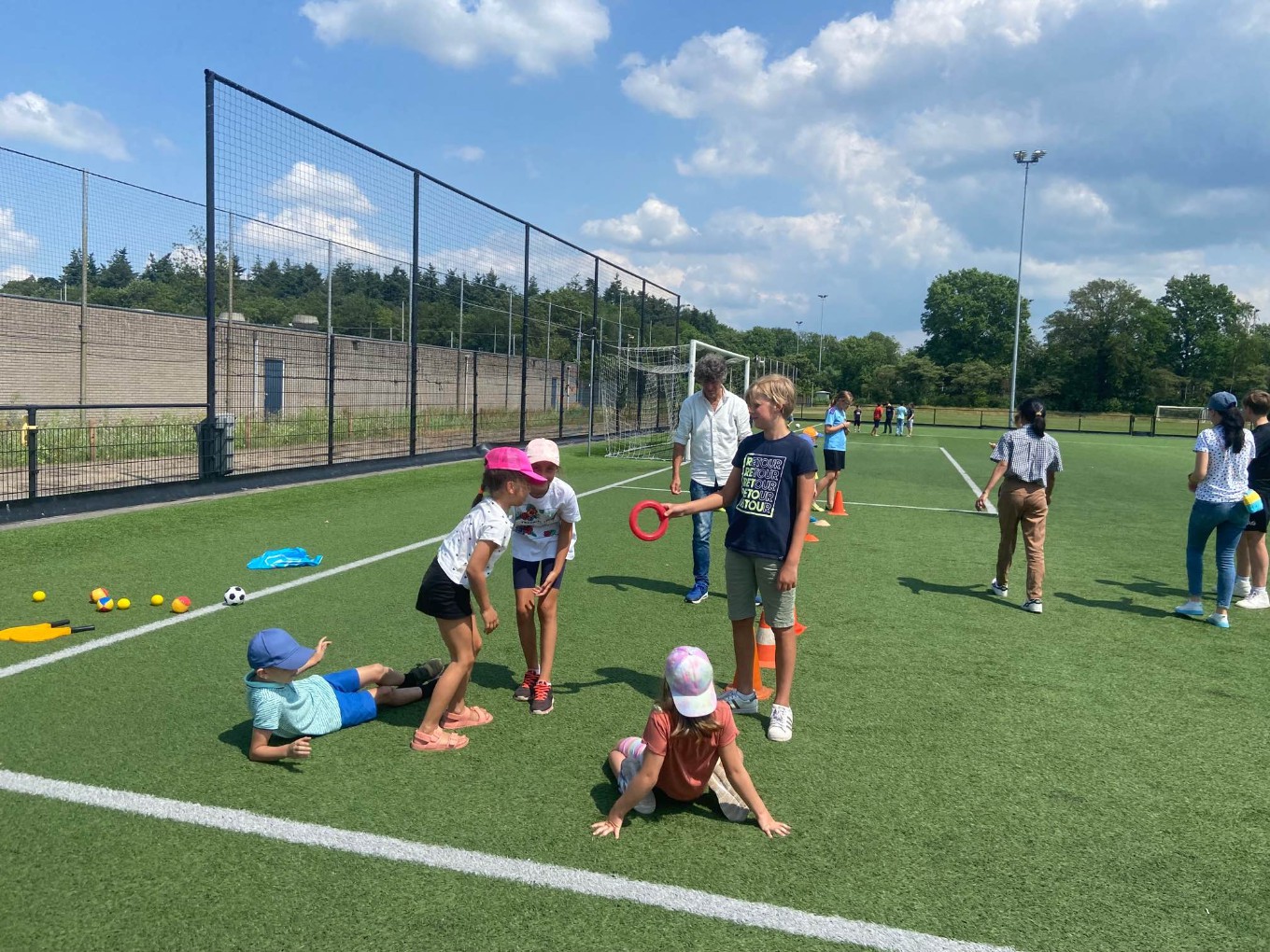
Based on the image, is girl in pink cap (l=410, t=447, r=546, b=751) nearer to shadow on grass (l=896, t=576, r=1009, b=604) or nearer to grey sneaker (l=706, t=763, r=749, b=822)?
grey sneaker (l=706, t=763, r=749, b=822)

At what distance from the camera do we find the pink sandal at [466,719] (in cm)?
430

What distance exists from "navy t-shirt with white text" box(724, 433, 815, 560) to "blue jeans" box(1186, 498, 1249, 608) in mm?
4344

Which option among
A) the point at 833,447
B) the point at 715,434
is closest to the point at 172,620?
the point at 715,434

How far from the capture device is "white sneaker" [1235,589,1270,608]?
735 cm

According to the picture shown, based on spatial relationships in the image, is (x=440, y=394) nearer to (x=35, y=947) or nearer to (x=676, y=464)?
(x=676, y=464)

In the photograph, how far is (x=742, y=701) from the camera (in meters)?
4.64

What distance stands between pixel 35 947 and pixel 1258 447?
28.5ft

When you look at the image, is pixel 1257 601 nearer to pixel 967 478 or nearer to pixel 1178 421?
pixel 967 478

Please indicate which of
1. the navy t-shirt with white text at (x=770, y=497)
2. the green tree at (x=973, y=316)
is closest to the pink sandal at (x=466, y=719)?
the navy t-shirt with white text at (x=770, y=497)

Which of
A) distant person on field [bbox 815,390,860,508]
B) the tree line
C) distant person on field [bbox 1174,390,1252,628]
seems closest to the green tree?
the tree line

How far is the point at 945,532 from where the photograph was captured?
Answer: 11.3m

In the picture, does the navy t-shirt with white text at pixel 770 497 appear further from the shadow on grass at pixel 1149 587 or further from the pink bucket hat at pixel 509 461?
the shadow on grass at pixel 1149 587

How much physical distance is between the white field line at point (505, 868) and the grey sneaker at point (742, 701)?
154cm

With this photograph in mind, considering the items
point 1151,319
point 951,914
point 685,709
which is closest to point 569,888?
point 685,709
